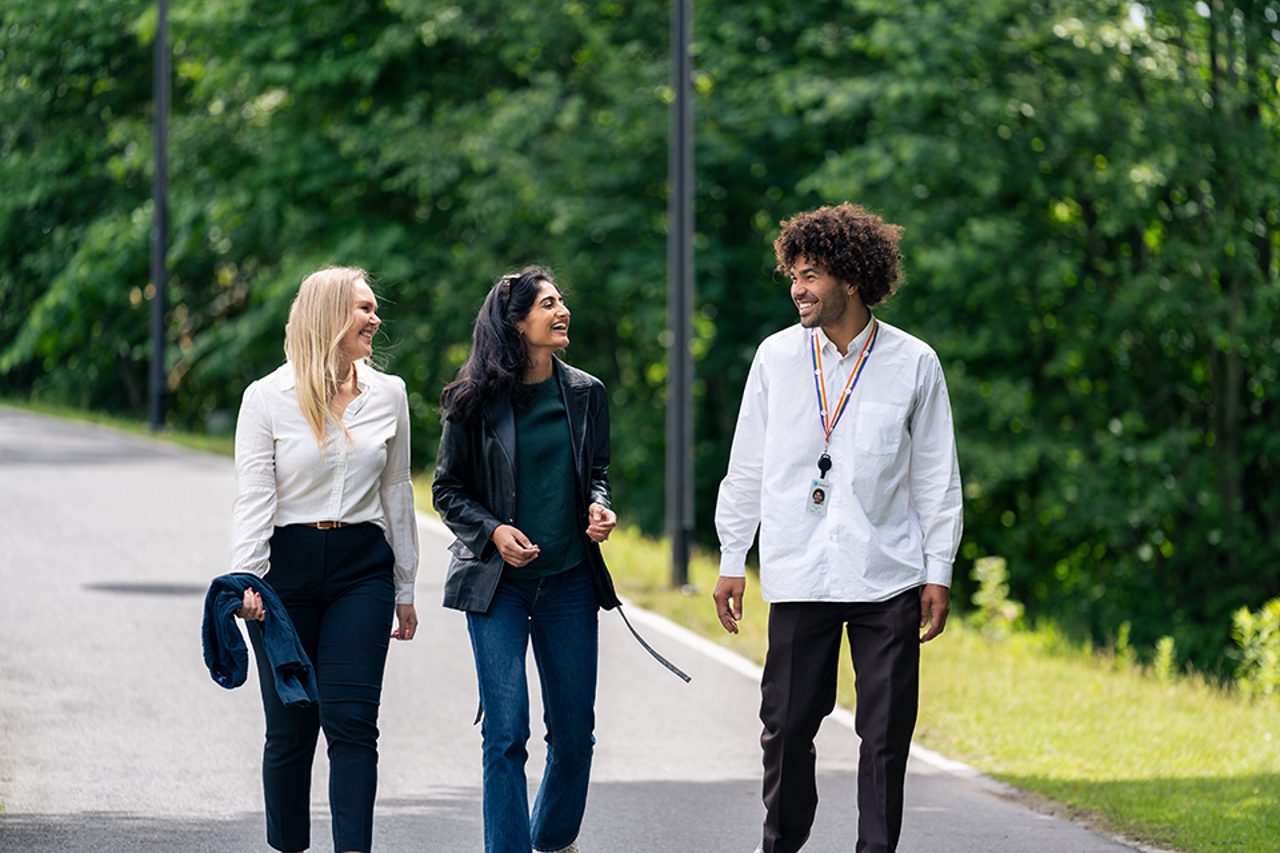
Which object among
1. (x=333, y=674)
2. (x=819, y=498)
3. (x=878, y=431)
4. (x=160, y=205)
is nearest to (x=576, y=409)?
(x=819, y=498)

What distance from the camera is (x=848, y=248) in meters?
4.71

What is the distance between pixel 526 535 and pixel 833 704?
984mm

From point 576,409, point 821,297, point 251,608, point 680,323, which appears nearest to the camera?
point 251,608

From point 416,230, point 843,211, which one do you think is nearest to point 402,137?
point 416,230

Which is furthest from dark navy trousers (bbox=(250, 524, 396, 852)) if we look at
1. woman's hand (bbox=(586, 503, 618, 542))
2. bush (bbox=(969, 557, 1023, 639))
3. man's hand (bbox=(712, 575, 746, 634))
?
bush (bbox=(969, 557, 1023, 639))

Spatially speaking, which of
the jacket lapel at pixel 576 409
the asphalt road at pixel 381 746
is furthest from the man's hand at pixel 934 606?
the asphalt road at pixel 381 746

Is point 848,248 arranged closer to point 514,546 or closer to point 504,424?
point 504,424

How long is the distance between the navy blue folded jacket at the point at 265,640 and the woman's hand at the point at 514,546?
0.60m

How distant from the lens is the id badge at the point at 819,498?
465cm

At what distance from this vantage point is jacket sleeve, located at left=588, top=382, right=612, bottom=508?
190 inches

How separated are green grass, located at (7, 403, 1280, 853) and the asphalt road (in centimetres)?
29

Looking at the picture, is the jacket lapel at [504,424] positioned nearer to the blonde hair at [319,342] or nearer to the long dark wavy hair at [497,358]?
the long dark wavy hair at [497,358]

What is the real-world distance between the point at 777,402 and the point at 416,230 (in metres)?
20.3

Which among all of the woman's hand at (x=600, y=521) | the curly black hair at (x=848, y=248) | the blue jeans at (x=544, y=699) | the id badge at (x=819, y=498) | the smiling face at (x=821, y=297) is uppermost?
the curly black hair at (x=848, y=248)
